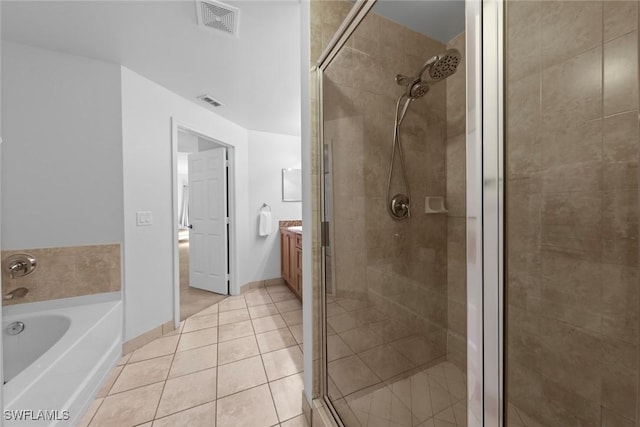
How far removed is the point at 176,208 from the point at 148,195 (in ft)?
0.99

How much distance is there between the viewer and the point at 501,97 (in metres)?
0.59

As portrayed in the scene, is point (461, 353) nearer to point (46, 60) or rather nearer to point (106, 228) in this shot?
point (106, 228)

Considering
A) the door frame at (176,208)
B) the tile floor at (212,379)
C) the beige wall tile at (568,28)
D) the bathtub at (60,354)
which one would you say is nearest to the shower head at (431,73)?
the beige wall tile at (568,28)

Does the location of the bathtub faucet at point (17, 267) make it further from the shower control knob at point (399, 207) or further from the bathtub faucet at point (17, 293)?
the shower control knob at point (399, 207)

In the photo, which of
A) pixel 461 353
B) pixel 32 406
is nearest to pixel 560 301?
pixel 461 353

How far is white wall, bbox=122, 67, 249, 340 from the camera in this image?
1.99 m

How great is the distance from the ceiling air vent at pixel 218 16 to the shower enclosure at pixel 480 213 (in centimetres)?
53

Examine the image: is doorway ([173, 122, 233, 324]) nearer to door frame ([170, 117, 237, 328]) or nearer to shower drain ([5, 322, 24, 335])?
door frame ([170, 117, 237, 328])

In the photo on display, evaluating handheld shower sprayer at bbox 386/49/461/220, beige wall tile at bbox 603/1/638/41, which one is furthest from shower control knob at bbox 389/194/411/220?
beige wall tile at bbox 603/1/638/41

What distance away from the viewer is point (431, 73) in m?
0.94

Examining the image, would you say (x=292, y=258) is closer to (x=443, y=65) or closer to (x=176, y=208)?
(x=176, y=208)

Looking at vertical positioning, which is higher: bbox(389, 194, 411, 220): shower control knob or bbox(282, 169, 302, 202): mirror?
bbox(282, 169, 302, 202): mirror

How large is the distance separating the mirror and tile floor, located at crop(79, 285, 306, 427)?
182 centimetres

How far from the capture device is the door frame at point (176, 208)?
7.75 ft
